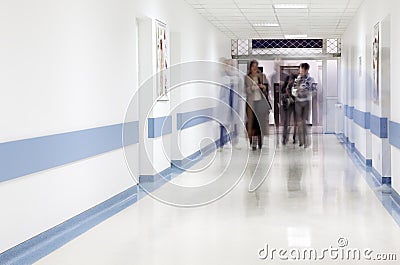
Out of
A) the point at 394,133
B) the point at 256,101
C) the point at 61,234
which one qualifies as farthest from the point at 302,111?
the point at 61,234

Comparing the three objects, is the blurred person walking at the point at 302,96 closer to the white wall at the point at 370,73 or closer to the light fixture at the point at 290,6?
the white wall at the point at 370,73

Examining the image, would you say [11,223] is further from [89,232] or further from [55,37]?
[55,37]

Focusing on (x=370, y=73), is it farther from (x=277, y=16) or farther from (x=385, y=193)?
(x=277, y=16)

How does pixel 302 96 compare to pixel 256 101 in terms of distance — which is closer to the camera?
pixel 256 101

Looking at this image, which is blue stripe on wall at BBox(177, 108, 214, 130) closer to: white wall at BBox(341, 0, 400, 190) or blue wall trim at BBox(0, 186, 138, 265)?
white wall at BBox(341, 0, 400, 190)

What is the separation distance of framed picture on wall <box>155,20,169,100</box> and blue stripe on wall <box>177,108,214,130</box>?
1.11 m

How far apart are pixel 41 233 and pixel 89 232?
21.5 inches

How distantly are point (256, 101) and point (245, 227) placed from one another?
22.6 feet

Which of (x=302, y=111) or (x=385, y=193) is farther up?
(x=302, y=111)

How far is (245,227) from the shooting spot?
613 cm

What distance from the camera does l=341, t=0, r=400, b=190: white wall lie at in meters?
7.79

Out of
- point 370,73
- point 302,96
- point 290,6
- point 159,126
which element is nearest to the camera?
point 159,126

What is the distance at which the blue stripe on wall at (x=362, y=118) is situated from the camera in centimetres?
1125

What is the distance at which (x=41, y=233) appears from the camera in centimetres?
559
